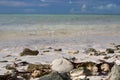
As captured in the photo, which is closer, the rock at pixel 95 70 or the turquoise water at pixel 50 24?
the rock at pixel 95 70

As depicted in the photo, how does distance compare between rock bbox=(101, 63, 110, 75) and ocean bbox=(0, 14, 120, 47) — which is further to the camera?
ocean bbox=(0, 14, 120, 47)

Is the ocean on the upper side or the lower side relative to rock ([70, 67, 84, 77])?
lower

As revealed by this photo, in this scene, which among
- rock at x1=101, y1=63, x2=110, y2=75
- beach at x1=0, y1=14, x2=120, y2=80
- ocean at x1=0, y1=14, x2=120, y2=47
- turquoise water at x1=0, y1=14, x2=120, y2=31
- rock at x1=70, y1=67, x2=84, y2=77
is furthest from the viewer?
turquoise water at x1=0, y1=14, x2=120, y2=31

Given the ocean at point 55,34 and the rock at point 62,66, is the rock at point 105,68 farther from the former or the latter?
the ocean at point 55,34

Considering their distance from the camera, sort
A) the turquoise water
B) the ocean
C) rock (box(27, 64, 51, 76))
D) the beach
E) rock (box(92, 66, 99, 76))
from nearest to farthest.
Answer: rock (box(27, 64, 51, 76)) < rock (box(92, 66, 99, 76)) < the beach < the ocean < the turquoise water

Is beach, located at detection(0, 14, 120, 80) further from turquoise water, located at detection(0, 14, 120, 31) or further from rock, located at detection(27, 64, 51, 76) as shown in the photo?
turquoise water, located at detection(0, 14, 120, 31)

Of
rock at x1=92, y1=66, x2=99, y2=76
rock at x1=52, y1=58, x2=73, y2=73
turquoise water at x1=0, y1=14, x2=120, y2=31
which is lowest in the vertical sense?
turquoise water at x1=0, y1=14, x2=120, y2=31

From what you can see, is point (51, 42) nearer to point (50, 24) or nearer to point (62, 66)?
point (62, 66)

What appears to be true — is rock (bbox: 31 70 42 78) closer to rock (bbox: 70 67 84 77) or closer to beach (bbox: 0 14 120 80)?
rock (bbox: 70 67 84 77)

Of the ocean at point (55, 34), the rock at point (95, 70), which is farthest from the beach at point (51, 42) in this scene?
the rock at point (95, 70)

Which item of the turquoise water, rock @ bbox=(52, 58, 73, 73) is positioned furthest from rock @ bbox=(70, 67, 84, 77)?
the turquoise water

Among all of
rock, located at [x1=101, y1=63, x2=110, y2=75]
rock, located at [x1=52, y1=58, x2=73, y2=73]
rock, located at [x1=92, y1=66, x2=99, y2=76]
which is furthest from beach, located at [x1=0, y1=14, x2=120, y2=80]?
rock, located at [x1=92, y1=66, x2=99, y2=76]

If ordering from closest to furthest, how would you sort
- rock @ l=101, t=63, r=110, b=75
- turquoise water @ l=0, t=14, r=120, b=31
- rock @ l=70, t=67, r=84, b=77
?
rock @ l=70, t=67, r=84, b=77 → rock @ l=101, t=63, r=110, b=75 → turquoise water @ l=0, t=14, r=120, b=31

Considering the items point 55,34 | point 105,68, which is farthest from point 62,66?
point 55,34
